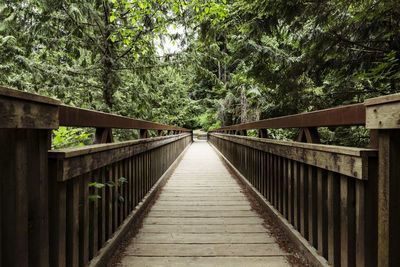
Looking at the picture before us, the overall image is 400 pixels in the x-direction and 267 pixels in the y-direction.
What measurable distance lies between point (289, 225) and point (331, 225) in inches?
31.4

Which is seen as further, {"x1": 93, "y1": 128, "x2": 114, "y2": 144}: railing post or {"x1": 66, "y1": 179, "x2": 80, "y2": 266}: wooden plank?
{"x1": 93, "y1": 128, "x2": 114, "y2": 144}: railing post

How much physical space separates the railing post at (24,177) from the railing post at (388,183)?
166cm

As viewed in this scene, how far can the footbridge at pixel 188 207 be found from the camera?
1.03 m

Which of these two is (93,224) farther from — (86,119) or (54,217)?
(86,119)

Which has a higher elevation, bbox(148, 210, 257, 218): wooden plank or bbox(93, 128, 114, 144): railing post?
bbox(93, 128, 114, 144): railing post

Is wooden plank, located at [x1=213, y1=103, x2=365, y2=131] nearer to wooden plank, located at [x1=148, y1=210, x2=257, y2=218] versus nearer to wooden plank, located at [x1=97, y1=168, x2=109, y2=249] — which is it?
wooden plank, located at [x1=148, y1=210, x2=257, y2=218]

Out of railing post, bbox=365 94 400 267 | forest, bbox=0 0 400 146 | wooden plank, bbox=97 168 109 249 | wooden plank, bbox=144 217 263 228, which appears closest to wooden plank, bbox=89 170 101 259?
wooden plank, bbox=97 168 109 249

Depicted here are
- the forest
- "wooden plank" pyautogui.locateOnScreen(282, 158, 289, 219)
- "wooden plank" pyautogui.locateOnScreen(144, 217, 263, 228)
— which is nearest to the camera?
"wooden plank" pyautogui.locateOnScreen(282, 158, 289, 219)

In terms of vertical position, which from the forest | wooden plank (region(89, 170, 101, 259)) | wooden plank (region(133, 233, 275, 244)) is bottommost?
wooden plank (region(133, 233, 275, 244))

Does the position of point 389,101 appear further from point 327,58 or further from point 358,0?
point 327,58

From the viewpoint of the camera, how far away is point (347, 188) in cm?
141

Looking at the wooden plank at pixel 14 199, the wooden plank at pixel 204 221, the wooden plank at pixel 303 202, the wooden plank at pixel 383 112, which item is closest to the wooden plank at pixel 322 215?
the wooden plank at pixel 303 202

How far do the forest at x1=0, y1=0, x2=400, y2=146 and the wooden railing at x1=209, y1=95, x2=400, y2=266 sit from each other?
1606mm

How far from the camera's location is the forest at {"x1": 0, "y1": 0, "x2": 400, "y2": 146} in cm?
373
